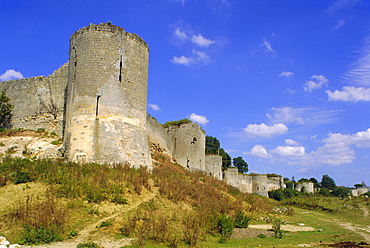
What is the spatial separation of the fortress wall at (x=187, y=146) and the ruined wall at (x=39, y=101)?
11.9 meters

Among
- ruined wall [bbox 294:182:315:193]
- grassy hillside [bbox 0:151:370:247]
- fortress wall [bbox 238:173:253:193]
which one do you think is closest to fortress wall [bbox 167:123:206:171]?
grassy hillside [bbox 0:151:370:247]

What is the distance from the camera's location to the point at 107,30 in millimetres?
16391

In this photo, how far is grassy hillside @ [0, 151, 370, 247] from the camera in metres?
9.23

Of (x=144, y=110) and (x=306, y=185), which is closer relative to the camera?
(x=144, y=110)

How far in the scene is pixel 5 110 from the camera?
19359 mm

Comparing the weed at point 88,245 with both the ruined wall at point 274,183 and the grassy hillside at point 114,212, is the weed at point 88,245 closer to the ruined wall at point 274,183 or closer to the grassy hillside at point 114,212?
the grassy hillside at point 114,212

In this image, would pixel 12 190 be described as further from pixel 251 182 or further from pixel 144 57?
pixel 251 182

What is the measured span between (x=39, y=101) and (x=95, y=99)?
5273 mm

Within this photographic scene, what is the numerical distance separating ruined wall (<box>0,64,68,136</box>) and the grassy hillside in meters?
4.48

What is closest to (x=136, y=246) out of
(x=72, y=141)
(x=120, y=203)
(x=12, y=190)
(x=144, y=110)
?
(x=120, y=203)

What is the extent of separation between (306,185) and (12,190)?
188 feet

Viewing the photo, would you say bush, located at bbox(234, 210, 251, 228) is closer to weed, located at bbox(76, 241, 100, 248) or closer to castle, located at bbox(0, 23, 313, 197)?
castle, located at bbox(0, 23, 313, 197)

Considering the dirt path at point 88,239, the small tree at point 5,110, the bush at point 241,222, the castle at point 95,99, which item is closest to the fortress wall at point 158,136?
the castle at point 95,99

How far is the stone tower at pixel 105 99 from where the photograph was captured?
49.7 feet
